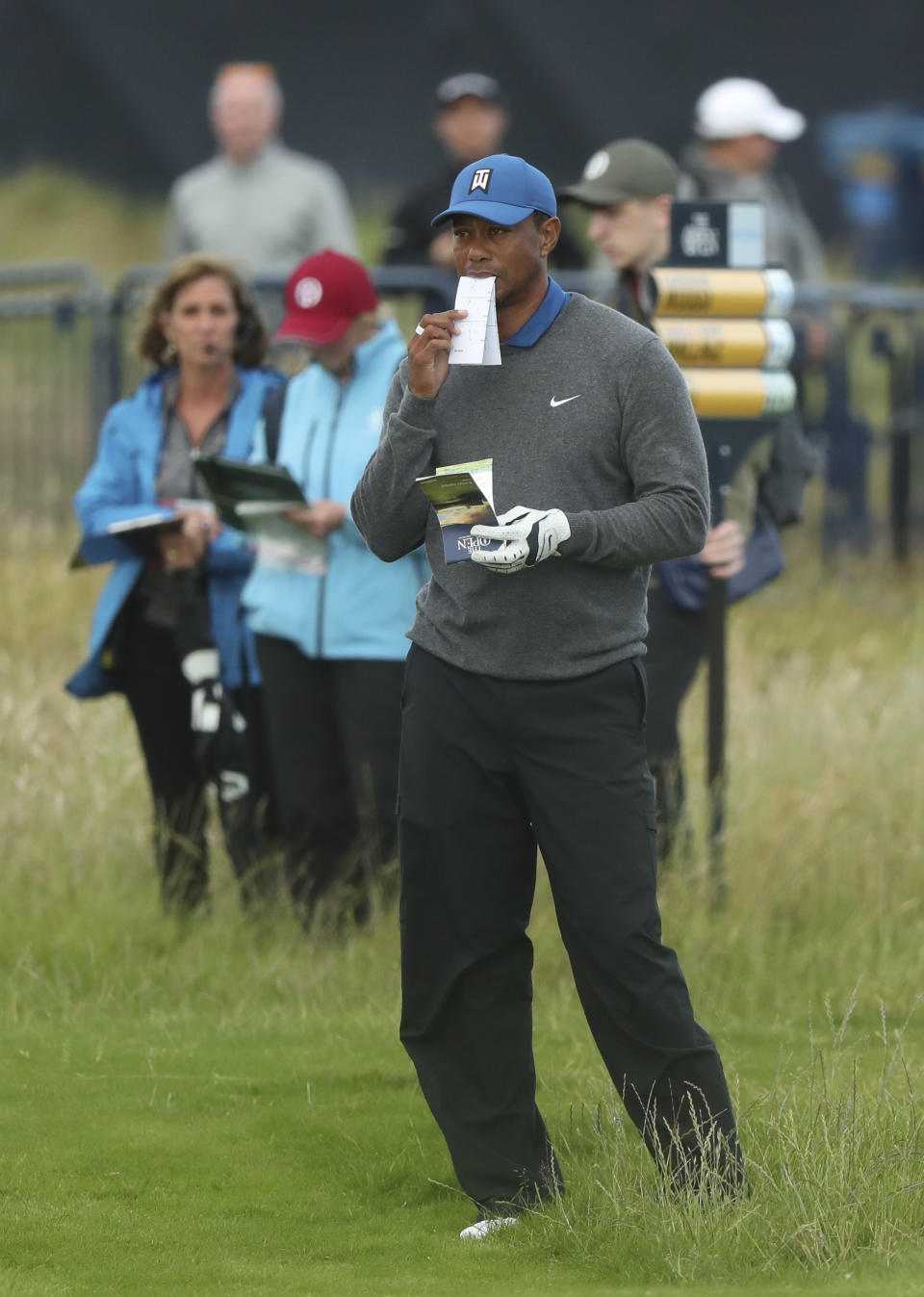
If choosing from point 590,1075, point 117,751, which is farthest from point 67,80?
point 590,1075

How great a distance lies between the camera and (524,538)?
4426mm

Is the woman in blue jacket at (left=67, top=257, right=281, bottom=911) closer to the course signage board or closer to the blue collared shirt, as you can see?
→ the course signage board

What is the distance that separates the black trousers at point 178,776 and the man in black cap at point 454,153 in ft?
15.4

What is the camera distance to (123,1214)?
5.15m

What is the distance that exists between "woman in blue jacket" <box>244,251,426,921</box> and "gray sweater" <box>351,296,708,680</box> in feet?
8.03

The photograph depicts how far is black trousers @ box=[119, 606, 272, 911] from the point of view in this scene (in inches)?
306

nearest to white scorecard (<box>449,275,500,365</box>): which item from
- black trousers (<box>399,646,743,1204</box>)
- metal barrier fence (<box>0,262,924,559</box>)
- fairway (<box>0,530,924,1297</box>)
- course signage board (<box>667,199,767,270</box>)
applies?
black trousers (<box>399,646,743,1204</box>)

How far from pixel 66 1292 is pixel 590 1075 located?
1.79m

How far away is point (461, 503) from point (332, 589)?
2762 mm

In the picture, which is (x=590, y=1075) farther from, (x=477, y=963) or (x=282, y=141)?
(x=282, y=141)

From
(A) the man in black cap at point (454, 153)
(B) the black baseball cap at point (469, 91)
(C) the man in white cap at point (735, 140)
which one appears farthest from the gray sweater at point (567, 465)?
(B) the black baseball cap at point (469, 91)

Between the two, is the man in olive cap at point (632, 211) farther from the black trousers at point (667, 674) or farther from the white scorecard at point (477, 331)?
the white scorecard at point (477, 331)

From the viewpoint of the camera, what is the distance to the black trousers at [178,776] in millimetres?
7762

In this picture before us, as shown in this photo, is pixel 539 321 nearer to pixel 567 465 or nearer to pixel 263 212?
pixel 567 465
